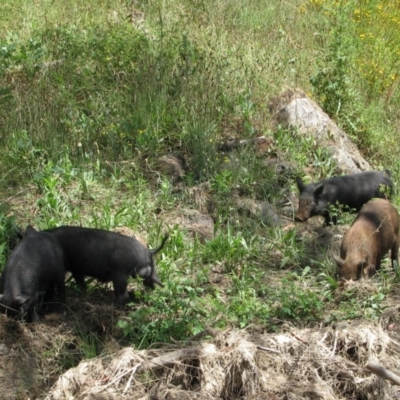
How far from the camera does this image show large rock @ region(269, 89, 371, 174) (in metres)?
10.5

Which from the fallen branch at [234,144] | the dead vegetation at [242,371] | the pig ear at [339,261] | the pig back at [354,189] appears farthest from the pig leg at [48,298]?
the pig back at [354,189]

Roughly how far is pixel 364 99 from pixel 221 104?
8.99 ft

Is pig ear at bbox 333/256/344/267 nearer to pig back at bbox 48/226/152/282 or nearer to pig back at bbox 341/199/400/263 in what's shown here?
pig back at bbox 341/199/400/263

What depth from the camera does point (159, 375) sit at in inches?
219

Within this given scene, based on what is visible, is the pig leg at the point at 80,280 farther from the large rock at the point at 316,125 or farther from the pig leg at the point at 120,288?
the large rock at the point at 316,125

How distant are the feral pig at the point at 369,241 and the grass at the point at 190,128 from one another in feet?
0.82

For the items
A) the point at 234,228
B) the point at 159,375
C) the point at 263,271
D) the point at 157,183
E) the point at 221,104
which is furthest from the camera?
the point at 221,104

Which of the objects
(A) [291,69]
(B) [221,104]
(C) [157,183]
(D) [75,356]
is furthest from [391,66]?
(D) [75,356]

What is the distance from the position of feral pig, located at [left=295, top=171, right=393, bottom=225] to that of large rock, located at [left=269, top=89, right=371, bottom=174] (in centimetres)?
74

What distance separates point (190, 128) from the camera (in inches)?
392

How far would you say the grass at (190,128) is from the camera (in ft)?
24.6

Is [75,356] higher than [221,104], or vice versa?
[221,104]

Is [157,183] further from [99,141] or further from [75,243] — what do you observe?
[75,243]

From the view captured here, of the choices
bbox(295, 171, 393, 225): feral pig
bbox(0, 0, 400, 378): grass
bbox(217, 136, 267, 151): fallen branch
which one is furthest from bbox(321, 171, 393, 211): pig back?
bbox(217, 136, 267, 151): fallen branch
